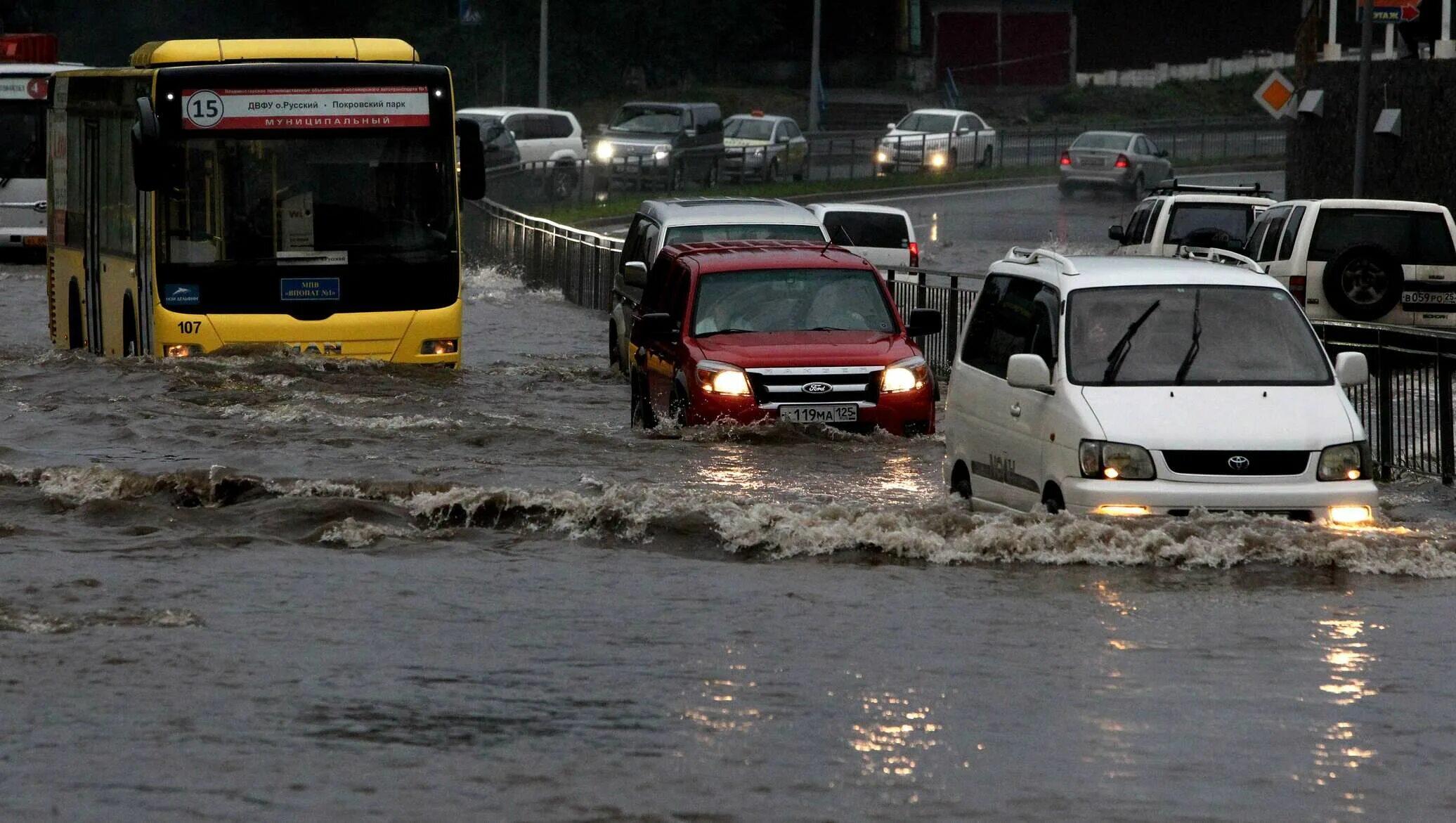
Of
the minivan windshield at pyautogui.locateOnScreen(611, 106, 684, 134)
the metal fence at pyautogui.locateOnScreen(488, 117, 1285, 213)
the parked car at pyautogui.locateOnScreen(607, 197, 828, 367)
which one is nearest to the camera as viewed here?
the parked car at pyautogui.locateOnScreen(607, 197, 828, 367)

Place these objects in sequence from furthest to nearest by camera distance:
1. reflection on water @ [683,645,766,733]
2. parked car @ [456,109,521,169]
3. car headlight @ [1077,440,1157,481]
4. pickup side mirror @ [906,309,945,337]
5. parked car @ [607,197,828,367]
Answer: parked car @ [456,109,521,169]
parked car @ [607,197,828,367]
pickup side mirror @ [906,309,945,337]
car headlight @ [1077,440,1157,481]
reflection on water @ [683,645,766,733]

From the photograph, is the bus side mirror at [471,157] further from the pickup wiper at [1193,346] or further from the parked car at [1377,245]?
the parked car at [1377,245]

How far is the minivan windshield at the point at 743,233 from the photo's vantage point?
70.2 feet

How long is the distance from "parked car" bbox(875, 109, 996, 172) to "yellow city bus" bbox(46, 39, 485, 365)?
40.5m

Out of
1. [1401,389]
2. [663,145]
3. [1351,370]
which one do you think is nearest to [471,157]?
[1401,389]

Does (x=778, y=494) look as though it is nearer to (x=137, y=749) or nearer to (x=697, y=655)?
(x=697, y=655)

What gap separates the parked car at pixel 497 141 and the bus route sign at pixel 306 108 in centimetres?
3328

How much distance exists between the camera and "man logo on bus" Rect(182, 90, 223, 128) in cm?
1791

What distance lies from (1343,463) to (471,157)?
345 inches

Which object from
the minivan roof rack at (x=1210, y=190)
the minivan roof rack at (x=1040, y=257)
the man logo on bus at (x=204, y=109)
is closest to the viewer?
the minivan roof rack at (x=1040, y=257)

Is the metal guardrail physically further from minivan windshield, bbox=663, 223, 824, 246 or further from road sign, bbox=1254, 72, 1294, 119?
road sign, bbox=1254, 72, 1294, 119

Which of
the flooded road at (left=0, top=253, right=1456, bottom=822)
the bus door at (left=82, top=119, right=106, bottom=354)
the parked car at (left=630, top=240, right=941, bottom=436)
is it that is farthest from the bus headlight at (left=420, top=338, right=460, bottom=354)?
the bus door at (left=82, top=119, right=106, bottom=354)

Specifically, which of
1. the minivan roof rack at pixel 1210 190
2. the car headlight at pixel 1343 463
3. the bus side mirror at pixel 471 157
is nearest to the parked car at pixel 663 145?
the minivan roof rack at pixel 1210 190

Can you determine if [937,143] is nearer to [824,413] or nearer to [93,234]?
[93,234]
